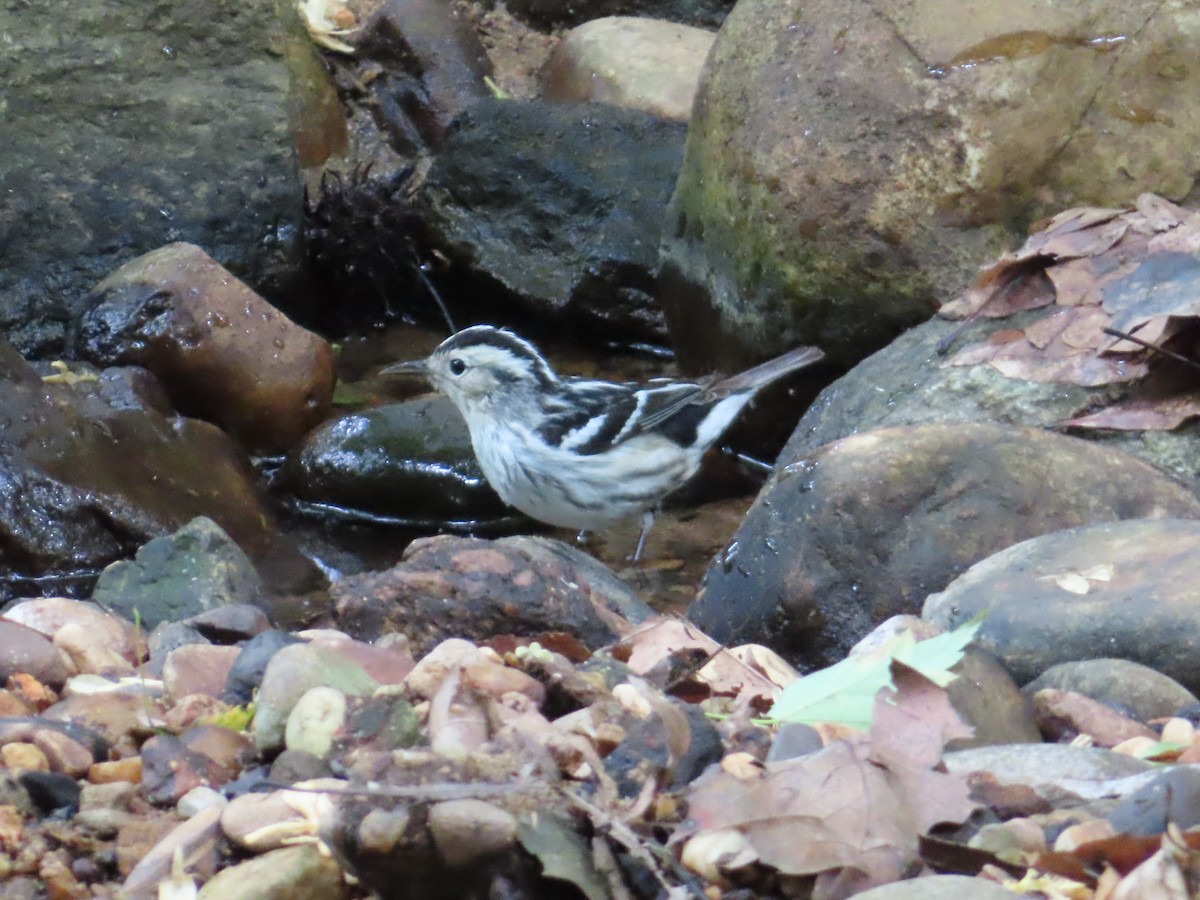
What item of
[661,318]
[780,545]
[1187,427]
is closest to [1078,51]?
[1187,427]

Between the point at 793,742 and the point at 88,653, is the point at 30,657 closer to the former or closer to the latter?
the point at 88,653

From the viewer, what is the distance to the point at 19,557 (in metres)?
6.34

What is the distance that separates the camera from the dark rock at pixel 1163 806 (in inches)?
79.5

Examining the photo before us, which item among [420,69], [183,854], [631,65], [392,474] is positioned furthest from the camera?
[420,69]

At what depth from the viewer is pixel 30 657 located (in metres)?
3.26

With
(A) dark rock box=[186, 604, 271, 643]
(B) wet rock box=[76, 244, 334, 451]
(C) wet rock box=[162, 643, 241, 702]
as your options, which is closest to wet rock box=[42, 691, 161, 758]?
(C) wet rock box=[162, 643, 241, 702]

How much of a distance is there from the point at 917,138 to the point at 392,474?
303 centimetres

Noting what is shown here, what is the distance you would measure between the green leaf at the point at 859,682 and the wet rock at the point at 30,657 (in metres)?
1.59

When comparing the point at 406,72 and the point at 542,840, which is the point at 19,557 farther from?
the point at 406,72

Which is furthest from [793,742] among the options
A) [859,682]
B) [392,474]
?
[392,474]

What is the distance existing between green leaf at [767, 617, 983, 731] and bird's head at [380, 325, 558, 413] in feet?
14.8

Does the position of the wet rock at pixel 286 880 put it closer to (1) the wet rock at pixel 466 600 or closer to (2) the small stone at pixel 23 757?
(2) the small stone at pixel 23 757

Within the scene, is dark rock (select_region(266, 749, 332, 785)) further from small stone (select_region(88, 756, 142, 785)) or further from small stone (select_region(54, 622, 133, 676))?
small stone (select_region(54, 622, 133, 676))

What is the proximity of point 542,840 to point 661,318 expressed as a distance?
735cm
